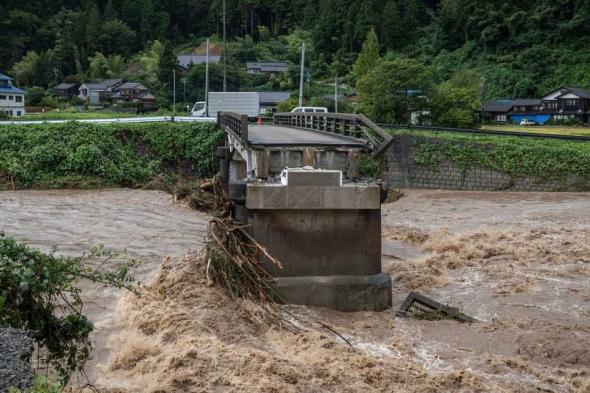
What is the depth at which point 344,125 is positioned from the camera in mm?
18469

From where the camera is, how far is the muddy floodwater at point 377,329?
9727 millimetres

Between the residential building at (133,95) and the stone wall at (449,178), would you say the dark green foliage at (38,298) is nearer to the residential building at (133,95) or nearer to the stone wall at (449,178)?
the stone wall at (449,178)

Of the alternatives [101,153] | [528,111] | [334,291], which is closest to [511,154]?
[101,153]

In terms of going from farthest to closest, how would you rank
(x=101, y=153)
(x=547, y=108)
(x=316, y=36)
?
(x=316, y=36) → (x=547, y=108) → (x=101, y=153)

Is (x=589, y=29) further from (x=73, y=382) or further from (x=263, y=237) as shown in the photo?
(x=73, y=382)

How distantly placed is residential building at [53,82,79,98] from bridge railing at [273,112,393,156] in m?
58.1

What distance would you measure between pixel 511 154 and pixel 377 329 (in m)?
24.2

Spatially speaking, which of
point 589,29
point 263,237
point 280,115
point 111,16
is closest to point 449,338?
point 263,237

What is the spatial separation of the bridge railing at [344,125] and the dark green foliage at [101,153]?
5.54m

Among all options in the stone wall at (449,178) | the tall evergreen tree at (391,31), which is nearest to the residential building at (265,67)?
the tall evergreen tree at (391,31)

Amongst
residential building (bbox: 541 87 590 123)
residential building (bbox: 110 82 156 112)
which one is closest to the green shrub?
residential building (bbox: 541 87 590 123)

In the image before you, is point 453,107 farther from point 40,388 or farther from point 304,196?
point 40,388

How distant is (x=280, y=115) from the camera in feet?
108

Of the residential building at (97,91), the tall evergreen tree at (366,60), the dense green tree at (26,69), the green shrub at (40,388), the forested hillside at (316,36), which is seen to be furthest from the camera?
the dense green tree at (26,69)
